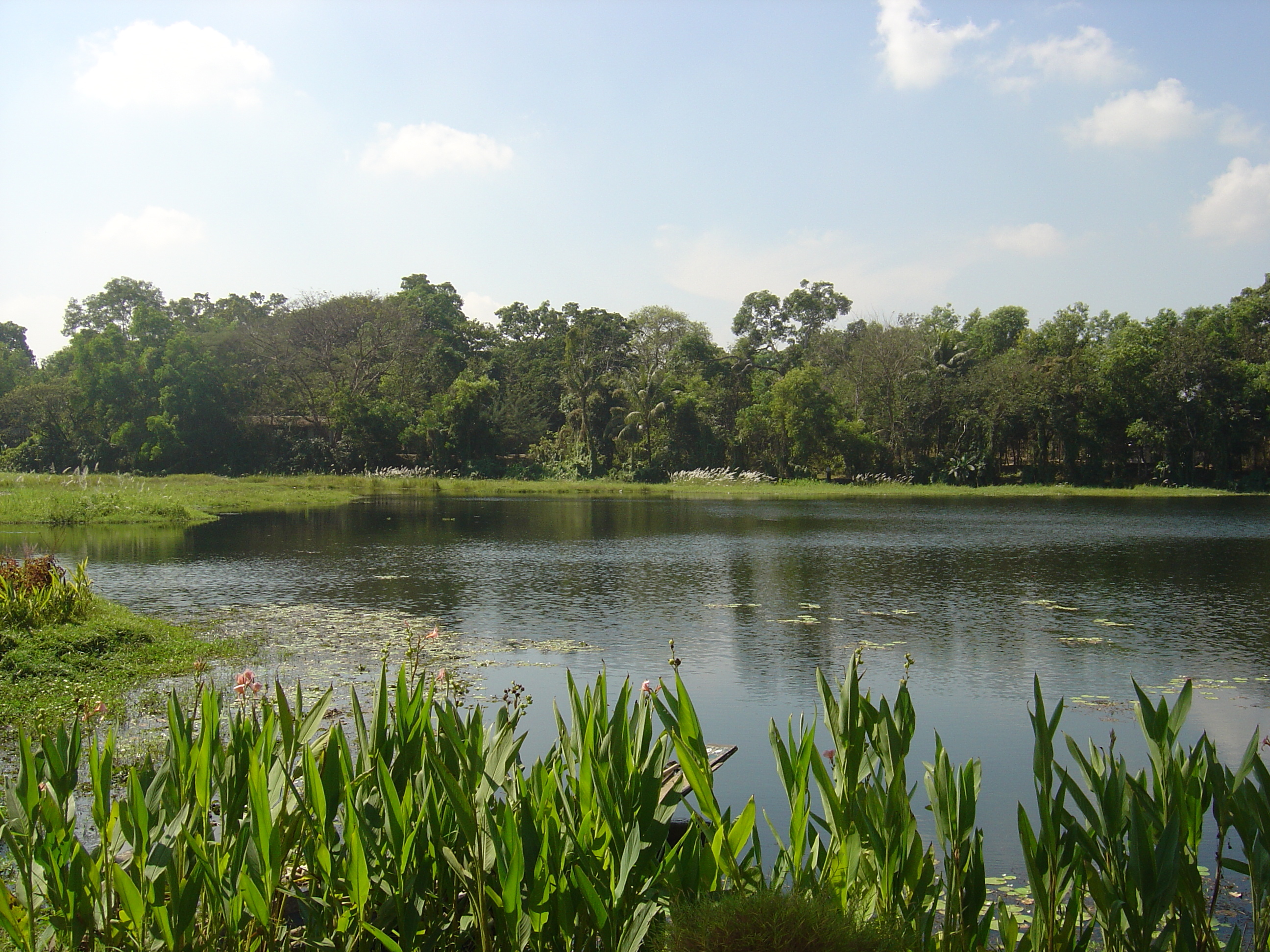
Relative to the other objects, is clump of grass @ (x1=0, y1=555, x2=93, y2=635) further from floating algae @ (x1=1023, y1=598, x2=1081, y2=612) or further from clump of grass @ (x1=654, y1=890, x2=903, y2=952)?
floating algae @ (x1=1023, y1=598, x2=1081, y2=612)

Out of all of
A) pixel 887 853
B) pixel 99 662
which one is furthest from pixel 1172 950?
pixel 99 662

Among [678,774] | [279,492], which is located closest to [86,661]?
[678,774]

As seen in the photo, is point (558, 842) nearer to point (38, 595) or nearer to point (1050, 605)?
point (38, 595)

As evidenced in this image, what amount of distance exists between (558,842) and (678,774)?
76 cm

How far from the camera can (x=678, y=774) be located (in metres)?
3.12

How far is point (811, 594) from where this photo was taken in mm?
12352

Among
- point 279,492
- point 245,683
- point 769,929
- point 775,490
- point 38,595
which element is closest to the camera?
point 769,929

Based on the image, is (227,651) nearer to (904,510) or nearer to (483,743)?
(483,743)

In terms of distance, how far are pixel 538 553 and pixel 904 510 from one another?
15480mm

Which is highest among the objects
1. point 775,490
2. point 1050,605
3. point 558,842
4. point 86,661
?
point 558,842

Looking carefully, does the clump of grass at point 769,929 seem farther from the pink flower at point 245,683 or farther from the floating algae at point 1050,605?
the floating algae at point 1050,605

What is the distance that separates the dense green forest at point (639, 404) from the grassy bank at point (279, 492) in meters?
2.50

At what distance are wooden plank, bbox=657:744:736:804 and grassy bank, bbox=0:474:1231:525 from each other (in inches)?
837

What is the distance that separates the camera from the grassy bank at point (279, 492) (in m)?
22.1
